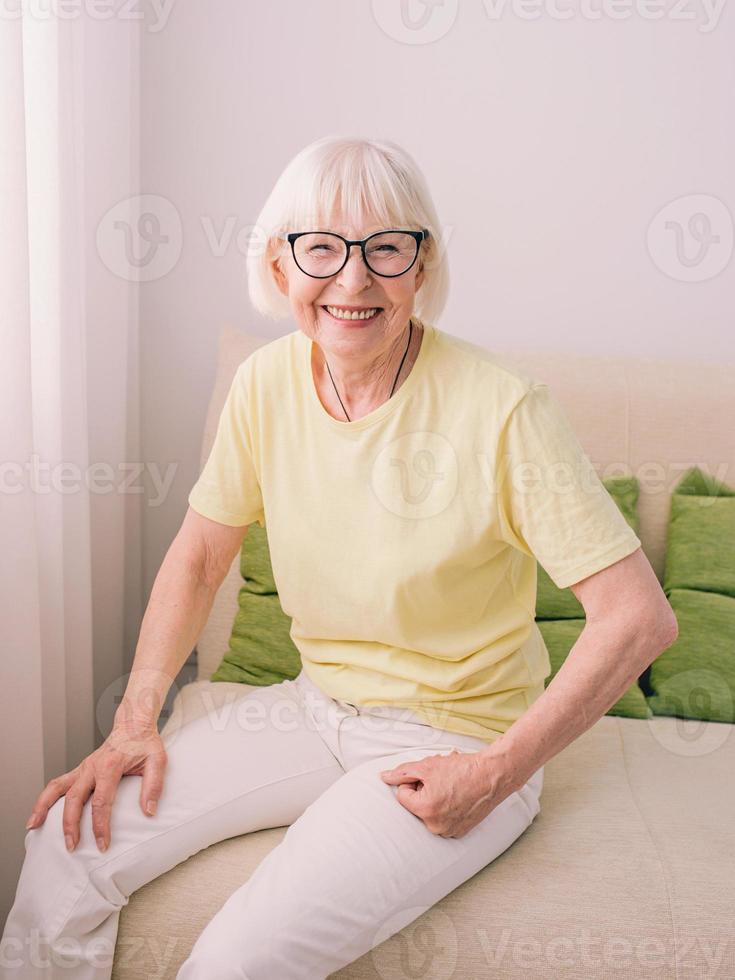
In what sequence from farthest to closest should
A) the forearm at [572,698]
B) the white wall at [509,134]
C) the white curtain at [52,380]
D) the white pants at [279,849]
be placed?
1. the white wall at [509,134]
2. the white curtain at [52,380]
3. the forearm at [572,698]
4. the white pants at [279,849]

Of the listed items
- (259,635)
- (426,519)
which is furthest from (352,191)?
(259,635)

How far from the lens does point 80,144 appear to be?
1756 mm

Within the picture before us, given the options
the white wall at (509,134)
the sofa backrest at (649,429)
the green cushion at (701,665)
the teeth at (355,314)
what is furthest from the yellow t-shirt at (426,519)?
the white wall at (509,134)

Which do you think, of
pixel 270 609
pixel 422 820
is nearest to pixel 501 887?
pixel 422 820

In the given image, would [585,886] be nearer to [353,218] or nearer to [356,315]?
[356,315]

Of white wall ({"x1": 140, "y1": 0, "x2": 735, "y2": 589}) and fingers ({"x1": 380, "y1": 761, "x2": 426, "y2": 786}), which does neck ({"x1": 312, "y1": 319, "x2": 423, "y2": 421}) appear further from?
white wall ({"x1": 140, "y1": 0, "x2": 735, "y2": 589})

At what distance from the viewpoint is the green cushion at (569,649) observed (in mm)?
1798

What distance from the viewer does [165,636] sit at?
1.44m

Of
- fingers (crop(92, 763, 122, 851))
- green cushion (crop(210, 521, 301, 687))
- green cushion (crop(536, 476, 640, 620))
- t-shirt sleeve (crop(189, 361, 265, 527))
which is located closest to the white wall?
green cushion (crop(536, 476, 640, 620))

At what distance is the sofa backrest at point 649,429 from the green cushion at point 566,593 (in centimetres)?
4

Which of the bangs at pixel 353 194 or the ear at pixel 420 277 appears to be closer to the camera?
the bangs at pixel 353 194

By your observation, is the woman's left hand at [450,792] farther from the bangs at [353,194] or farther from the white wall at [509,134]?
the white wall at [509,134]

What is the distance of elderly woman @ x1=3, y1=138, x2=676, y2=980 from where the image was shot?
3.85 feet

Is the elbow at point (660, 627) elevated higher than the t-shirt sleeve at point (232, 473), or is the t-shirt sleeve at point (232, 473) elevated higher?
the t-shirt sleeve at point (232, 473)
